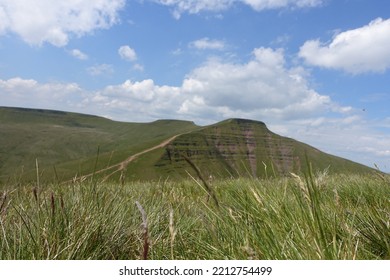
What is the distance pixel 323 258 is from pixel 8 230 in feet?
10.9

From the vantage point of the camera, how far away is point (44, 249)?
10.2 ft

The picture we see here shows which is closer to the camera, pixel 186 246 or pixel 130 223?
pixel 186 246

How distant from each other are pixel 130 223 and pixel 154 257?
0.89m
